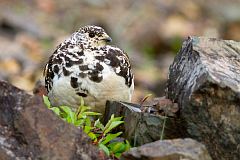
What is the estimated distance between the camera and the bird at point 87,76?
660cm

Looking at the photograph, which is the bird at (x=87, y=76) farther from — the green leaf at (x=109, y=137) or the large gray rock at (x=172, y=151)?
the large gray rock at (x=172, y=151)

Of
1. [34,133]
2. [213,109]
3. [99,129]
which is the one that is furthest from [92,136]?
[213,109]

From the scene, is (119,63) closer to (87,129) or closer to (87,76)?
(87,76)

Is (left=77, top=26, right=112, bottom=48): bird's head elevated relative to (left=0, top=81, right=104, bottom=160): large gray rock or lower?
elevated

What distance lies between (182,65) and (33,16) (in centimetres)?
1493

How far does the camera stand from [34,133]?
198 inches

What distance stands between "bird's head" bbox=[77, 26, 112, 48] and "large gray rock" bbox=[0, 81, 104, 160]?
1913 millimetres

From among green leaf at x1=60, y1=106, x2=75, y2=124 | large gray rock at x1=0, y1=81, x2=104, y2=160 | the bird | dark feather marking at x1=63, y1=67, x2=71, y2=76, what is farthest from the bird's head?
large gray rock at x1=0, y1=81, x2=104, y2=160

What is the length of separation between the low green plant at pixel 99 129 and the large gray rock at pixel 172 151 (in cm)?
53

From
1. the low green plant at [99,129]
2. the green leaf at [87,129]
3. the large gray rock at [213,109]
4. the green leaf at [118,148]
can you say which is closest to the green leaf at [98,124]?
the low green plant at [99,129]

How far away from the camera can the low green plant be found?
5707mm

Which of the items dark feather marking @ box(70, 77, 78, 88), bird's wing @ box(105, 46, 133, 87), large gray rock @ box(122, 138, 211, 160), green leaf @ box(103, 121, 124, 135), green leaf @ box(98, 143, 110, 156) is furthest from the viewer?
bird's wing @ box(105, 46, 133, 87)

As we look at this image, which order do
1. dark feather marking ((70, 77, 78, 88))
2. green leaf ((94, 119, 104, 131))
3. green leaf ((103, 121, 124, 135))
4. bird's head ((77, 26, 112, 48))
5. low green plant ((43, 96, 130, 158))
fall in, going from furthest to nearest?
1. bird's head ((77, 26, 112, 48))
2. dark feather marking ((70, 77, 78, 88))
3. green leaf ((94, 119, 104, 131))
4. green leaf ((103, 121, 124, 135))
5. low green plant ((43, 96, 130, 158))

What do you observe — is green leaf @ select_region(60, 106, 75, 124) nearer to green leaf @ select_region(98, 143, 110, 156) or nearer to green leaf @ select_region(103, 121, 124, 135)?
green leaf @ select_region(103, 121, 124, 135)
